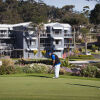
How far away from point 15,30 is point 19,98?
231ft

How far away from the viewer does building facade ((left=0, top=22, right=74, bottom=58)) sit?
3083 inches

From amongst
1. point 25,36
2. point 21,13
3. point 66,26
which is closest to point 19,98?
point 25,36

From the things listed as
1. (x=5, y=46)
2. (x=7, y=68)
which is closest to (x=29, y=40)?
(x=5, y=46)

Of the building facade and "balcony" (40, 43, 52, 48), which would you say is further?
"balcony" (40, 43, 52, 48)

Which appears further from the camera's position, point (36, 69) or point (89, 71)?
point (36, 69)

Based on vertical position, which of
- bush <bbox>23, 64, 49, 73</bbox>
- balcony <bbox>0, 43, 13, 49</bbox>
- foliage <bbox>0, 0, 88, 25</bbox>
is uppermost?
foliage <bbox>0, 0, 88, 25</bbox>

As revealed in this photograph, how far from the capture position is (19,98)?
10172mm

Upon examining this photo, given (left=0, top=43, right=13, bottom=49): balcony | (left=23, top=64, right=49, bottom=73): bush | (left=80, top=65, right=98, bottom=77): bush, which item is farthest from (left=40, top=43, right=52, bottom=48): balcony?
(left=80, top=65, right=98, bottom=77): bush

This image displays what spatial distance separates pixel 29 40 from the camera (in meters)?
78.7

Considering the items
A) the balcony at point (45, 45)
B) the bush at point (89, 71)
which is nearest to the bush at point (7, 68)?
the bush at point (89, 71)

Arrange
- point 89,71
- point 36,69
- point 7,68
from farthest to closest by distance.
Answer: point 36,69 < point 7,68 < point 89,71

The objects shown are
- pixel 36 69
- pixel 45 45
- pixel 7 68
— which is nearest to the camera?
pixel 7 68

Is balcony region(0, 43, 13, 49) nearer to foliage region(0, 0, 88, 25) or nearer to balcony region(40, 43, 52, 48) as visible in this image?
balcony region(40, 43, 52, 48)

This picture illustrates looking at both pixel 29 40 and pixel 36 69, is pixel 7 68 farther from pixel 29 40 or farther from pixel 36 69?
pixel 29 40
